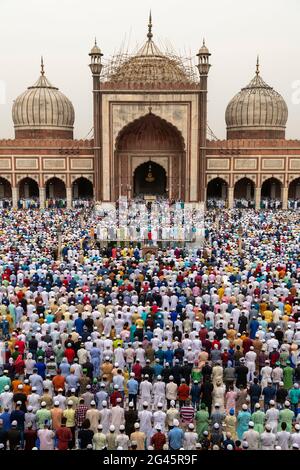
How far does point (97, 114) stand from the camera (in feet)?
99.6

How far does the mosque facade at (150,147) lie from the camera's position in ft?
99.7

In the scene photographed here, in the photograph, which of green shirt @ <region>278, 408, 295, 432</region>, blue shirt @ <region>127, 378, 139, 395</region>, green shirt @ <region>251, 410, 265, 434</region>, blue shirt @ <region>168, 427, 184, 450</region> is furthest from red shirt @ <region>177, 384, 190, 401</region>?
green shirt @ <region>278, 408, 295, 432</region>

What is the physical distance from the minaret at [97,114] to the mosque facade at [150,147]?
0.06 m

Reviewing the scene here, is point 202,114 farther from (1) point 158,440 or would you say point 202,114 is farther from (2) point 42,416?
(1) point 158,440

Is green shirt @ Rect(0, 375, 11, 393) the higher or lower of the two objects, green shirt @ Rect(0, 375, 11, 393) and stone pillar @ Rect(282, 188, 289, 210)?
the lower

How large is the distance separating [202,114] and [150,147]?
164 inches

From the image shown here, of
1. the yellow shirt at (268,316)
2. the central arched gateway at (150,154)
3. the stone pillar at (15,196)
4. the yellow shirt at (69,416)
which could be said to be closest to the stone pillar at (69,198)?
the central arched gateway at (150,154)

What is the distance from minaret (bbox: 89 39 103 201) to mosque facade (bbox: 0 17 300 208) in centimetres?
6

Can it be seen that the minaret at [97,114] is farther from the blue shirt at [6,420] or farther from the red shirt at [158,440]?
the red shirt at [158,440]

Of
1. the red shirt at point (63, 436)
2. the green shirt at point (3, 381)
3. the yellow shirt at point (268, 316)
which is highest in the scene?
the yellow shirt at point (268, 316)

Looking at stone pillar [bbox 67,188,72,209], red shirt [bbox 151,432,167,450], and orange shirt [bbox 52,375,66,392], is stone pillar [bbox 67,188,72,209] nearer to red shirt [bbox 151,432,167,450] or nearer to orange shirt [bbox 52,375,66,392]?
orange shirt [bbox 52,375,66,392]

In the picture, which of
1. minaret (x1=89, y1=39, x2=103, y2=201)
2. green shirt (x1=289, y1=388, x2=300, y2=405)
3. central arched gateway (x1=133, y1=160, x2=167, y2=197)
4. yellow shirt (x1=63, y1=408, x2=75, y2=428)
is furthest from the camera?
central arched gateway (x1=133, y1=160, x2=167, y2=197)

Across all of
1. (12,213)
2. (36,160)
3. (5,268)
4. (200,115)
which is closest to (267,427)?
(5,268)

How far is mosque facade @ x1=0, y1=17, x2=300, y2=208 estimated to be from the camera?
30375 millimetres
